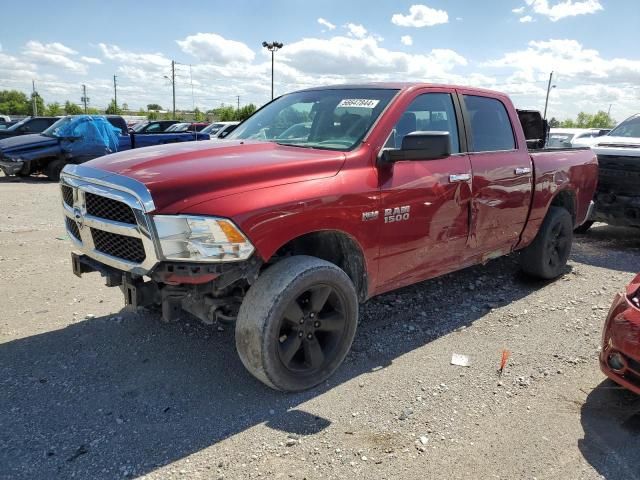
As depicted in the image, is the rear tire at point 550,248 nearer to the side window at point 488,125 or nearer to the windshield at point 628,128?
the side window at point 488,125

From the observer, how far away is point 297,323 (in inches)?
126

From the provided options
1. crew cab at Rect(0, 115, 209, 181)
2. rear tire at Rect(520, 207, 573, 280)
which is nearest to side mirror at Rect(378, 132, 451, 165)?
rear tire at Rect(520, 207, 573, 280)

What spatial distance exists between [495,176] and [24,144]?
13.2 metres

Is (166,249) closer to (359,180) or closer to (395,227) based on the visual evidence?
(359,180)

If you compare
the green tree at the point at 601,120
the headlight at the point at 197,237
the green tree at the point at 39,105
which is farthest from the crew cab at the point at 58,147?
the green tree at the point at 601,120

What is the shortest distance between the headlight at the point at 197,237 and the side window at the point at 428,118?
1414 mm

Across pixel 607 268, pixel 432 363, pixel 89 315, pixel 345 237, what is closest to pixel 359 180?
pixel 345 237

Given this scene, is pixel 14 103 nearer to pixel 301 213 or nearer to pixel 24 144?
pixel 24 144

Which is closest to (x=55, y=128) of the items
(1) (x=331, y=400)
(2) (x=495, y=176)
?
(2) (x=495, y=176)

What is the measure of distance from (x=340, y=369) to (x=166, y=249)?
60.9 inches

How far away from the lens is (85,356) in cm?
372

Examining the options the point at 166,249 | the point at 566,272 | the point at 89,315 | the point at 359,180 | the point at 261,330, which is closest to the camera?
the point at 166,249

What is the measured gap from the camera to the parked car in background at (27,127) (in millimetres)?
18000

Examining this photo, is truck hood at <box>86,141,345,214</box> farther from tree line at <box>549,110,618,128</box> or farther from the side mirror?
tree line at <box>549,110,618,128</box>
